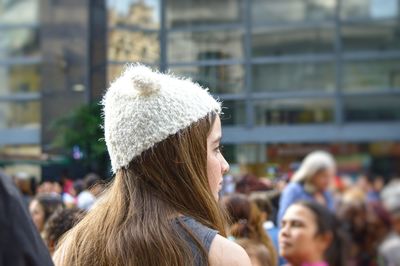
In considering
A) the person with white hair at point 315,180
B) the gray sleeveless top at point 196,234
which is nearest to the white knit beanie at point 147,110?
the gray sleeveless top at point 196,234

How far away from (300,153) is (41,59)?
11121 mm

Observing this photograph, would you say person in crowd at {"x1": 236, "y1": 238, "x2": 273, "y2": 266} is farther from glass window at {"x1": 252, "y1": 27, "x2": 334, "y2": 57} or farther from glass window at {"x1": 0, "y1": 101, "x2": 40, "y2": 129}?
glass window at {"x1": 0, "y1": 101, "x2": 40, "y2": 129}

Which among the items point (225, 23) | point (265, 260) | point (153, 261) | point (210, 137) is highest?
point (225, 23)

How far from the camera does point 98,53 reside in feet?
93.8

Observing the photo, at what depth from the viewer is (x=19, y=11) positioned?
3256 centimetres

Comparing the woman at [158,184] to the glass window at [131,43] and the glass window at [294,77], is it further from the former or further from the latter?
the glass window at [294,77]

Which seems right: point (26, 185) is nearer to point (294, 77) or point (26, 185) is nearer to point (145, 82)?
point (145, 82)

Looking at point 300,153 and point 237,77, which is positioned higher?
point 237,77

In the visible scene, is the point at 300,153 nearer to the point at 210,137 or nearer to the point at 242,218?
the point at 242,218

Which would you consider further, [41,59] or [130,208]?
[41,59]

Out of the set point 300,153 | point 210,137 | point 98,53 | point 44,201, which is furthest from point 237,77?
point 210,137

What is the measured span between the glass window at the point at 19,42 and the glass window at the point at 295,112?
959 centimetres

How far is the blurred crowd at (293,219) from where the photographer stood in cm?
377

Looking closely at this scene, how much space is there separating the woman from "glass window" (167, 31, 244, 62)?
94.9 feet
